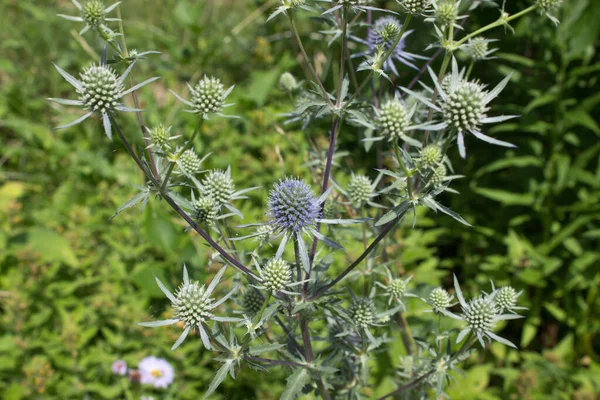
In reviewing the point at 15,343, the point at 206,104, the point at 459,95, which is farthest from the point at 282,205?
the point at 15,343

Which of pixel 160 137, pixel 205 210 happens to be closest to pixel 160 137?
pixel 160 137

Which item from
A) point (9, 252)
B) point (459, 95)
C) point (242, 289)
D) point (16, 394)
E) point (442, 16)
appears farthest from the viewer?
point (9, 252)

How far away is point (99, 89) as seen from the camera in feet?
4.85

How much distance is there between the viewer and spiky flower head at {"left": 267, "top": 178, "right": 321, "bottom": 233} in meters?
1.57

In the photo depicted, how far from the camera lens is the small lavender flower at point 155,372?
8.91 feet

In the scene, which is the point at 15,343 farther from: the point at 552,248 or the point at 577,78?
the point at 577,78

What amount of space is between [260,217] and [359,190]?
0.75 m

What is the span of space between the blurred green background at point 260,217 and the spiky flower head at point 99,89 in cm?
99

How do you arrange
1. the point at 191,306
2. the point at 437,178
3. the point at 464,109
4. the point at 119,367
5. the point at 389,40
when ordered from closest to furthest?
the point at 464,109, the point at 191,306, the point at 437,178, the point at 389,40, the point at 119,367

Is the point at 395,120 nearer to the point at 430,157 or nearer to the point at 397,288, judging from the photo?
the point at 430,157

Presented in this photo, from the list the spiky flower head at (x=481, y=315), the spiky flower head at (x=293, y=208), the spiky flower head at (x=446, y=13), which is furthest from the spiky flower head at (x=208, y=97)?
the spiky flower head at (x=481, y=315)

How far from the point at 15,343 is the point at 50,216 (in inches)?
48.7

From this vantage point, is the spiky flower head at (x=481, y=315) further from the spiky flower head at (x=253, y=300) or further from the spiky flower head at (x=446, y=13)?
the spiky flower head at (x=446, y=13)

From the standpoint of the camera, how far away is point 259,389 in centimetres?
296
